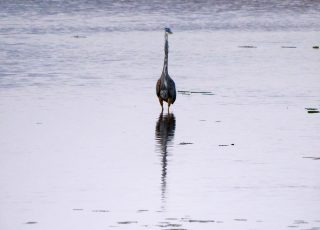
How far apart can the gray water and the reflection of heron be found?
38 mm

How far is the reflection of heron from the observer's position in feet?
69.9

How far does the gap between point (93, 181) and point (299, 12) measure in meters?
66.5

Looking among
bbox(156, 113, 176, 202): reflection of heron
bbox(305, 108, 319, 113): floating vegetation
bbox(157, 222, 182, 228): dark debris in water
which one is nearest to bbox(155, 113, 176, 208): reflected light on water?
bbox(156, 113, 176, 202): reflection of heron

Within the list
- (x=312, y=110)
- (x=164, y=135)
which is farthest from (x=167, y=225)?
(x=312, y=110)

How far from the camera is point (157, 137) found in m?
25.4

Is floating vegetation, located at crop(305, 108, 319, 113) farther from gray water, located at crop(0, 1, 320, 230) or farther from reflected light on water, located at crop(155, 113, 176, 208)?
reflected light on water, located at crop(155, 113, 176, 208)

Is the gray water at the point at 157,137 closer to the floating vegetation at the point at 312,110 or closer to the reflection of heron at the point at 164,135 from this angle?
the reflection of heron at the point at 164,135

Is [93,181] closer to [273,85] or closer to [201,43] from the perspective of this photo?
[273,85]

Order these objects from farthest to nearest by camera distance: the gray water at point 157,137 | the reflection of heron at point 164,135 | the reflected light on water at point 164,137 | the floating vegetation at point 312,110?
the floating vegetation at point 312,110, the reflection of heron at point 164,135, the reflected light on water at point 164,137, the gray water at point 157,137

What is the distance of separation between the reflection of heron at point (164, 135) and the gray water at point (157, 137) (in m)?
0.04

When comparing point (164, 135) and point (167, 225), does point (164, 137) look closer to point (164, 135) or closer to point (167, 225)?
point (164, 135)

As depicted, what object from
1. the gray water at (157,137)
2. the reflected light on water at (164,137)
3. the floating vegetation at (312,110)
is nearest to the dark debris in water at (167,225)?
the gray water at (157,137)

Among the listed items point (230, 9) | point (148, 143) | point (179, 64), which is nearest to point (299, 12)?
point (230, 9)

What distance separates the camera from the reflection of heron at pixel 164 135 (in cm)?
2131
